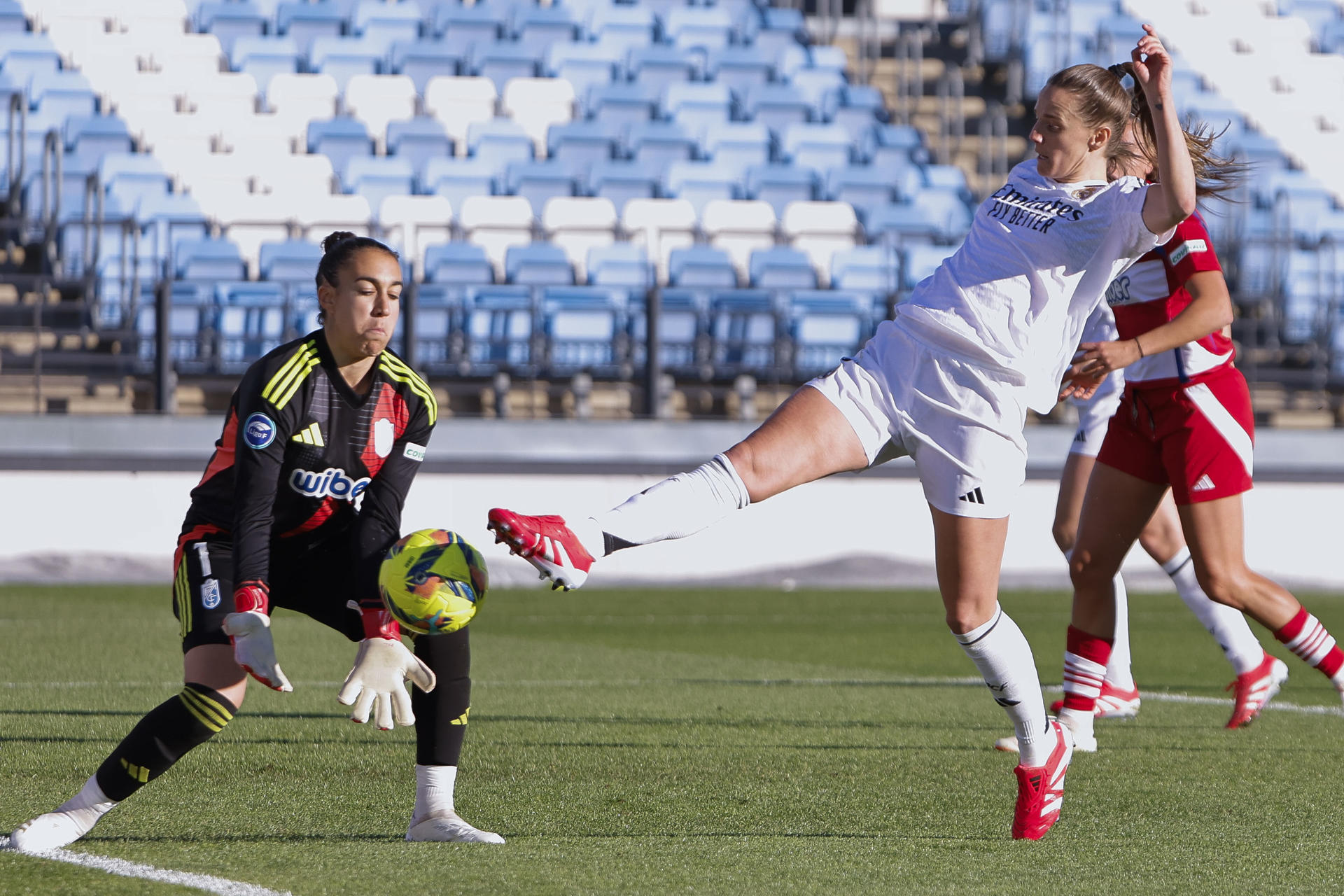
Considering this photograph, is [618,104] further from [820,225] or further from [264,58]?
[264,58]

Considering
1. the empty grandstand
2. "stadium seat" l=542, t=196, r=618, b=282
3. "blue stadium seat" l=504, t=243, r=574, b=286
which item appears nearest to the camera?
the empty grandstand

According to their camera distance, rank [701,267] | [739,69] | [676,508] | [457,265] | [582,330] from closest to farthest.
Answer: [676,508]
[582,330]
[457,265]
[701,267]
[739,69]

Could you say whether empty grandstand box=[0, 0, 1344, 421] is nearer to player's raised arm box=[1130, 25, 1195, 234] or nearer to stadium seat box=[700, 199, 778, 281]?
stadium seat box=[700, 199, 778, 281]

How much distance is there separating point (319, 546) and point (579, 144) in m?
14.4

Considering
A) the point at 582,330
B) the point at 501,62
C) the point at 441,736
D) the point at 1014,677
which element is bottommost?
the point at 441,736

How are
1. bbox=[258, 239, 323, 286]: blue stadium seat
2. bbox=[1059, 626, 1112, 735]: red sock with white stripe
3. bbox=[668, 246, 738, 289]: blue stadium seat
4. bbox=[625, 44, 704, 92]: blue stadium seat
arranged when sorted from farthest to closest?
bbox=[625, 44, 704, 92]: blue stadium seat
bbox=[668, 246, 738, 289]: blue stadium seat
bbox=[258, 239, 323, 286]: blue stadium seat
bbox=[1059, 626, 1112, 735]: red sock with white stripe

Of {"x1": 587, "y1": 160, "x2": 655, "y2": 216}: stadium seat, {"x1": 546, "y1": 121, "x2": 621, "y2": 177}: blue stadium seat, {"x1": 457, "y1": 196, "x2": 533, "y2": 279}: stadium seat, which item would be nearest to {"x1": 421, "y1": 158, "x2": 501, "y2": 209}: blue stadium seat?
{"x1": 457, "y1": 196, "x2": 533, "y2": 279}: stadium seat

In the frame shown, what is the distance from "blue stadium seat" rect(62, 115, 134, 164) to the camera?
17.0 metres

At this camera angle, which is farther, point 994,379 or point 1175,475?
point 1175,475

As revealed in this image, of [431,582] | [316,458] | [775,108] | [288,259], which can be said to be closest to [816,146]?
[775,108]

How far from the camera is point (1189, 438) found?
5.57m

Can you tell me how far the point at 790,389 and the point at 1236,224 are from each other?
6097 millimetres

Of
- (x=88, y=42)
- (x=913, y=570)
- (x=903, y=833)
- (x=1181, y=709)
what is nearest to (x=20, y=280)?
(x=88, y=42)

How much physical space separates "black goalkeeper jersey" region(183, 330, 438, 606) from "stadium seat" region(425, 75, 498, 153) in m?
14.6
